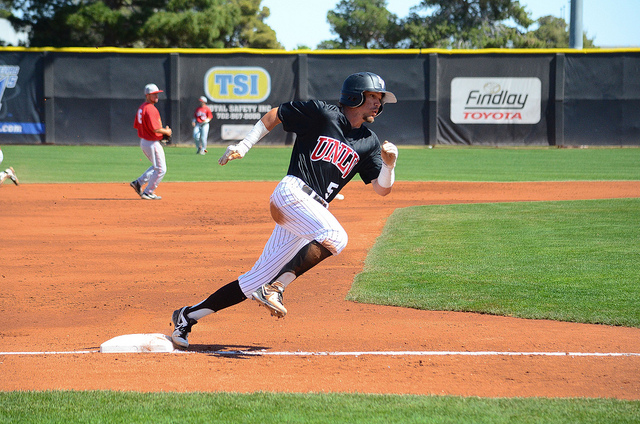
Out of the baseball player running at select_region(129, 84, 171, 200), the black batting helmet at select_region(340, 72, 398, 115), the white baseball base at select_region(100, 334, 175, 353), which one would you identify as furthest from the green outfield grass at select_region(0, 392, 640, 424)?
the baseball player running at select_region(129, 84, 171, 200)

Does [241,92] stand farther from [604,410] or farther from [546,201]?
[604,410]

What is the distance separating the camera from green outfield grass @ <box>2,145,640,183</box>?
18.5m

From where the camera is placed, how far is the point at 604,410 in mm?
3691

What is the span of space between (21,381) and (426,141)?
84.4ft

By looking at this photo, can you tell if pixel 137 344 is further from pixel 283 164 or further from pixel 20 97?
pixel 20 97

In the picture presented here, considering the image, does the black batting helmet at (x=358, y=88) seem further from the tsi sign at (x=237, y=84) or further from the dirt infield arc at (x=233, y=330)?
the tsi sign at (x=237, y=84)

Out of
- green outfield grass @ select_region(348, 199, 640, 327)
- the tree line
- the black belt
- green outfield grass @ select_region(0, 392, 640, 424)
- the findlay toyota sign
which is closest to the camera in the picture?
green outfield grass @ select_region(0, 392, 640, 424)

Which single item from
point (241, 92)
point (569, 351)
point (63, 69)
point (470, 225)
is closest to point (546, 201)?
point (470, 225)

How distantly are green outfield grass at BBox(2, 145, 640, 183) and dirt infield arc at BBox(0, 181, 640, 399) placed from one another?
26.1ft

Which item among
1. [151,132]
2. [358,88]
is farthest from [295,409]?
[151,132]

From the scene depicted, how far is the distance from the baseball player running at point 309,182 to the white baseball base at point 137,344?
99 mm

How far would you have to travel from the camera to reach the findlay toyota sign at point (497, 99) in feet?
94.1

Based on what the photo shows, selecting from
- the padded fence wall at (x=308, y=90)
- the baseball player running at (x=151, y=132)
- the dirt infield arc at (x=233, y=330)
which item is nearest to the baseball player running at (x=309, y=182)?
the dirt infield arc at (x=233, y=330)

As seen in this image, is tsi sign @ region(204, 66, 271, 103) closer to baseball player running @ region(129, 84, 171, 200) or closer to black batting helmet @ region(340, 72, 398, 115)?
baseball player running @ region(129, 84, 171, 200)
